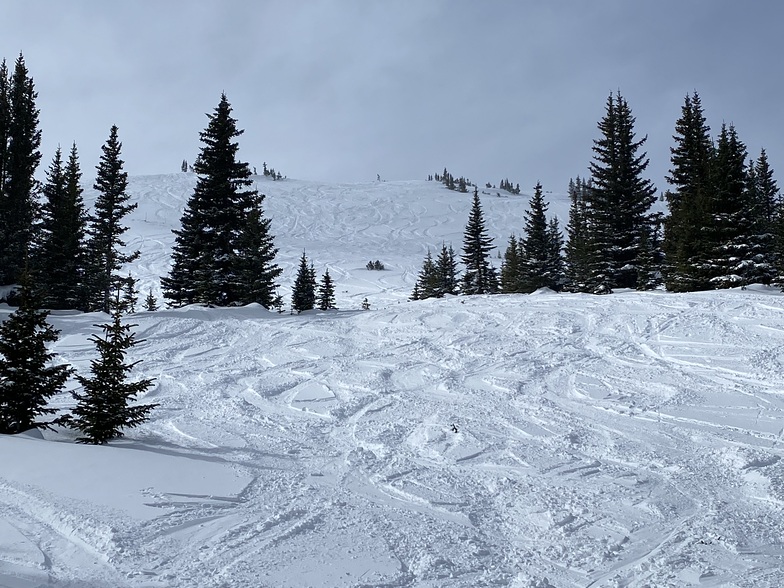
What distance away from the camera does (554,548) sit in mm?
4594

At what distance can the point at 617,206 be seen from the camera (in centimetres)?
3338

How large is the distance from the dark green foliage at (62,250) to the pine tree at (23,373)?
23.1 metres

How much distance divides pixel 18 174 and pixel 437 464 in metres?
31.5

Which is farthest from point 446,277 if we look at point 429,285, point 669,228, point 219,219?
point 219,219

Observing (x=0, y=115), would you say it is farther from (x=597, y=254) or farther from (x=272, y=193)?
(x=272, y=193)

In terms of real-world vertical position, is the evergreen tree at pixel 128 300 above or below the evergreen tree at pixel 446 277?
below

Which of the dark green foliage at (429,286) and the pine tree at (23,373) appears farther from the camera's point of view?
the dark green foliage at (429,286)

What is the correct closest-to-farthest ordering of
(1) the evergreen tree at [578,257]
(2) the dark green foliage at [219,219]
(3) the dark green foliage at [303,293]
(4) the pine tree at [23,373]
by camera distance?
(4) the pine tree at [23,373] → (2) the dark green foliage at [219,219] → (1) the evergreen tree at [578,257] → (3) the dark green foliage at [303,293]

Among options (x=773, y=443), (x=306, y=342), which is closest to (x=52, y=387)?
(x=306, y=342)

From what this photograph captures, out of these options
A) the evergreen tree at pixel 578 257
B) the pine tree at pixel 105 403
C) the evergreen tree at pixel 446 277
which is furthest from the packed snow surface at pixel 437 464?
the evergreen tree at pixel 446 277

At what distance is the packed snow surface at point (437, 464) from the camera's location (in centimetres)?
420

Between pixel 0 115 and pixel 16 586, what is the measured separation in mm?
33626

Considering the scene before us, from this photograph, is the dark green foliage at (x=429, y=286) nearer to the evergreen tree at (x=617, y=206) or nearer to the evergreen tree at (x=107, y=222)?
the evergreen tree at (x=617, y=206)

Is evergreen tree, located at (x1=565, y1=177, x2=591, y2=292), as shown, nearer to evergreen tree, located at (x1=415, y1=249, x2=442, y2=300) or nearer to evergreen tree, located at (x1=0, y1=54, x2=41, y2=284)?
evergreen tree, located at (x1=415, y1=249, x2=442, y2=300)
